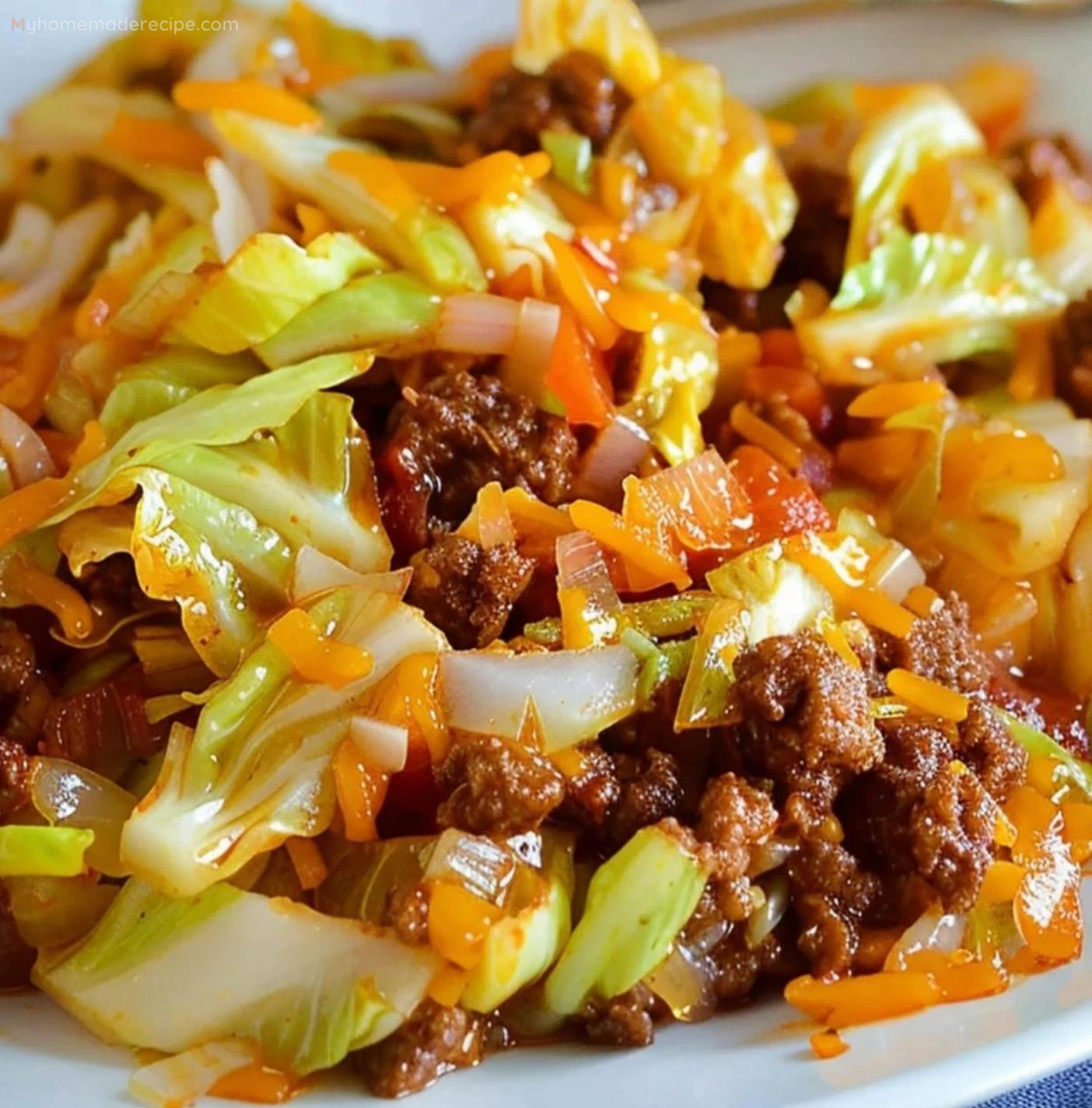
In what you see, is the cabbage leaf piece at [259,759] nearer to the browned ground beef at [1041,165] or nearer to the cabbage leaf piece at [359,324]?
the cabbage leaf piece at [359,324]

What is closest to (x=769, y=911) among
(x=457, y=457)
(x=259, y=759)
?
(x=259, y=759)

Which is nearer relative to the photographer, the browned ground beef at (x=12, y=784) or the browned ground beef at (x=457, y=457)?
the browned ground beef at (x=12, y=784)

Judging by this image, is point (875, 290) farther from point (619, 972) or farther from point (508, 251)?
point (619, 972)

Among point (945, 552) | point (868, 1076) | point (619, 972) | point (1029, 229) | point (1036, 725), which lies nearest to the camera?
point (868, 1076)

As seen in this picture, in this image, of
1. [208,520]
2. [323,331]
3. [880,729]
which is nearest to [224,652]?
[208,520]

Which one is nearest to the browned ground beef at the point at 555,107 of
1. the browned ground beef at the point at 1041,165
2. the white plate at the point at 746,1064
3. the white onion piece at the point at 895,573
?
the browned ground beef at the point at 1041,165

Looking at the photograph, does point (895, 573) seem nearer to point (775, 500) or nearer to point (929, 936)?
point (775, 500)

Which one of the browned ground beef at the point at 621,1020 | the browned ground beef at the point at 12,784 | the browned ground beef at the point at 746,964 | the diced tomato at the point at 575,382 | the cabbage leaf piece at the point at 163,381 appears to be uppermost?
the cabbage leaf piece at the point at 163,381

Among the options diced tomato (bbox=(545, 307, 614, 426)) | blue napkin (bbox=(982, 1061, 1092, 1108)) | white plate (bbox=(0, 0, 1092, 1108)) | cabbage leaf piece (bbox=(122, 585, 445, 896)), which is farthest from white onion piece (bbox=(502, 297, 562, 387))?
blue napkin (bbox=(982, 1061, 1092, 1108))
